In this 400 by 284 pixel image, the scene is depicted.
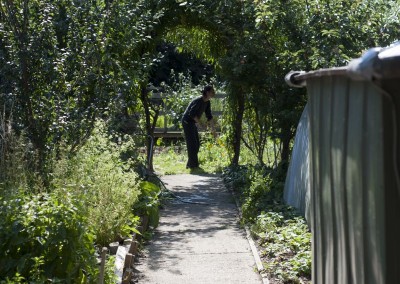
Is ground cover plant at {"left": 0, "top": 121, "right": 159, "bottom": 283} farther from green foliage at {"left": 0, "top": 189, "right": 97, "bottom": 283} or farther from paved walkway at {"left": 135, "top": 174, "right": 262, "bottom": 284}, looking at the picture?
paved walkway at {"left": 135, "top": 174, "right": 262, "bottom": 284}

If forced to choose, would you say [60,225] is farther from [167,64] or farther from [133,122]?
[167,64]

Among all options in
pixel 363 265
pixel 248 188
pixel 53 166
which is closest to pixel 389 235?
pixel 363 265

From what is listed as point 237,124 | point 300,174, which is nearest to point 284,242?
point 300,174

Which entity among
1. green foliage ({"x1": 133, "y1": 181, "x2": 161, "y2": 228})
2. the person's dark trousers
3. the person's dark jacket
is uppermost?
the person's dark jacket

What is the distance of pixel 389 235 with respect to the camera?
9.91 feet

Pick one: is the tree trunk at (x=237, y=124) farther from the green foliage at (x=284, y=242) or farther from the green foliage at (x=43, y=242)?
the green foliage at (x=43, y=242)

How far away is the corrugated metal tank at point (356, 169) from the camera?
2967 mm

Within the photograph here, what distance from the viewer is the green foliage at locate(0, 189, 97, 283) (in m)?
5.78

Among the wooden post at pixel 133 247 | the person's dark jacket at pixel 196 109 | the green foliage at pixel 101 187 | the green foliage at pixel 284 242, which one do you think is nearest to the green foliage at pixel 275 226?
the green foliage at pixel 284 242

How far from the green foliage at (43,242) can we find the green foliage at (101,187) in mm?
1326

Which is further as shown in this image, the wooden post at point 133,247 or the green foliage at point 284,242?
the wooden post at point 133,247

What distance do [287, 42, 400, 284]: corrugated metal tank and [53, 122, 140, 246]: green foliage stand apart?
12.3ft

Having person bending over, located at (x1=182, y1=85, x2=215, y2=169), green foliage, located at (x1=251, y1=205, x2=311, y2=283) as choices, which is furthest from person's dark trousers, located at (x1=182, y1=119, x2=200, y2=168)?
green foliage, located at (x1=251, y1=205, x2=311, y2=283)

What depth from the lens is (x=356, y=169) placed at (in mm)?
3338
